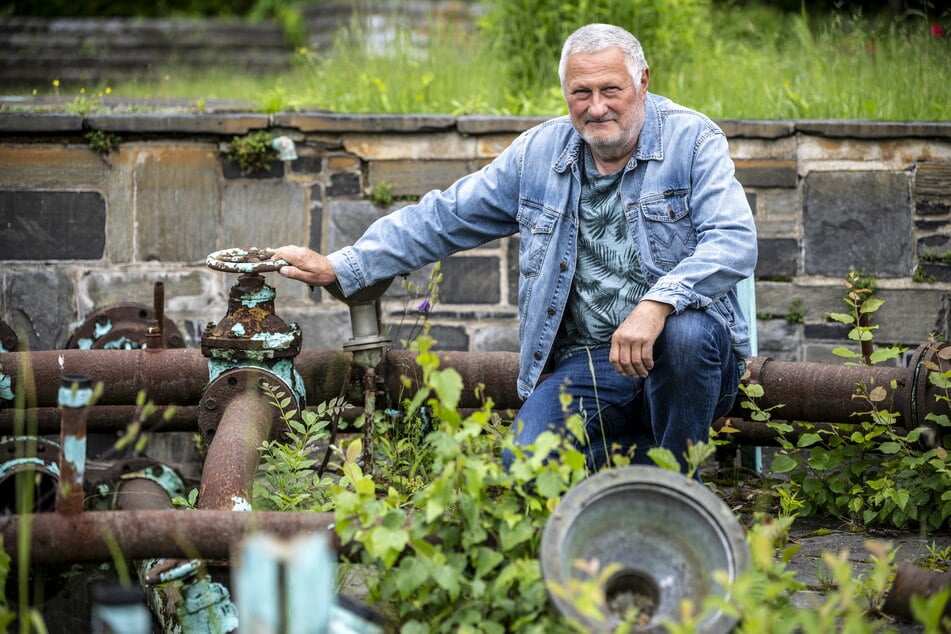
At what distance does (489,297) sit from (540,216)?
68.6 inches

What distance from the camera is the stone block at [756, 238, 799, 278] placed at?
5.16 m

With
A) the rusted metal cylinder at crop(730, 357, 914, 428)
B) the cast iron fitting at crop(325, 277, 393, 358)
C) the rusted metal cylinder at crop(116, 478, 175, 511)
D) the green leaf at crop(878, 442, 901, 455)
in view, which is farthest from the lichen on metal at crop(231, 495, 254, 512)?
the green leaf at crop(878, 442, 901, 455)

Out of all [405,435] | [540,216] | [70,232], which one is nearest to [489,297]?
Result: [405,435]

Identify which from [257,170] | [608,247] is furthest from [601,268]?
[257,170]

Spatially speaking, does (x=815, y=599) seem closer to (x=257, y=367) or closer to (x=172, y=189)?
(x=257, y=367)

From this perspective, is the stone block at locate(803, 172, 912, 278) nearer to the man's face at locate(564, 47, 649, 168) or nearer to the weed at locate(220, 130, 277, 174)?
the man's face at locate(564, 47, 649, 168)

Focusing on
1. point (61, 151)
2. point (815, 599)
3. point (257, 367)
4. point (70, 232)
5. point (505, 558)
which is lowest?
point (815, 599)

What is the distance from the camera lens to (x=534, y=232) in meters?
3.67

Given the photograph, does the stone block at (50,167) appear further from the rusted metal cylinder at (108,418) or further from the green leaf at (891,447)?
the green leaf at (891,447)

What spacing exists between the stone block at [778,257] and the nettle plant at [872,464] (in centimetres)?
93

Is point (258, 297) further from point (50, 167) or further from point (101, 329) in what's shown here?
point (50, 167)

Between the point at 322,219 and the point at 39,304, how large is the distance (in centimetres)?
147

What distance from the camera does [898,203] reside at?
5.07m

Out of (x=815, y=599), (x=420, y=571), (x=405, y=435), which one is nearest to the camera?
(x=420, y=571)
